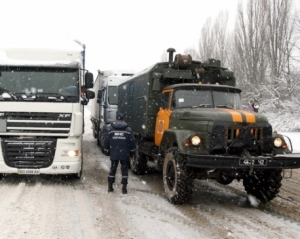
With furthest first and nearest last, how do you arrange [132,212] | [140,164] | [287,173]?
[287,173]
[140,164]
[132,212]

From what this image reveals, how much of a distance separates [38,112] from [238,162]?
4505mm

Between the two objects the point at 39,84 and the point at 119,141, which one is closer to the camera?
the point at 119,141

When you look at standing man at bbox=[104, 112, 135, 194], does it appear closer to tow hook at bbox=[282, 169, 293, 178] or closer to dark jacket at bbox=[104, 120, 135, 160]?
dark jacket at bbox=[104, 120, 135, 160]

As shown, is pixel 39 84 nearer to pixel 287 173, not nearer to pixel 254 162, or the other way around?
pixel 254 162

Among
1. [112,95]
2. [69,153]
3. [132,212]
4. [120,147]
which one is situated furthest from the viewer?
[112,95]

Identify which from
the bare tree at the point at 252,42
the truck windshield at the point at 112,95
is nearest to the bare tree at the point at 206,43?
the bare tree at the point at 252,42

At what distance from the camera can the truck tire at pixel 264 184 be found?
24.2ft

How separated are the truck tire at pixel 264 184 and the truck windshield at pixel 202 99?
157cm

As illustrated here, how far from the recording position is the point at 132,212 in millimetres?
6500

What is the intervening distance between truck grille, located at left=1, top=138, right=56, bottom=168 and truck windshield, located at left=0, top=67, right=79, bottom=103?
3.13 feet

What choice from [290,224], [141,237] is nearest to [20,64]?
[141,237]

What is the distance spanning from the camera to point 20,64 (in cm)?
876

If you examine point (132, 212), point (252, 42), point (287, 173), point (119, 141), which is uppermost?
point (252, 42)

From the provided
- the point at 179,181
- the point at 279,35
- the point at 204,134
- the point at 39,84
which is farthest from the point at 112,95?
the point at 279,35
